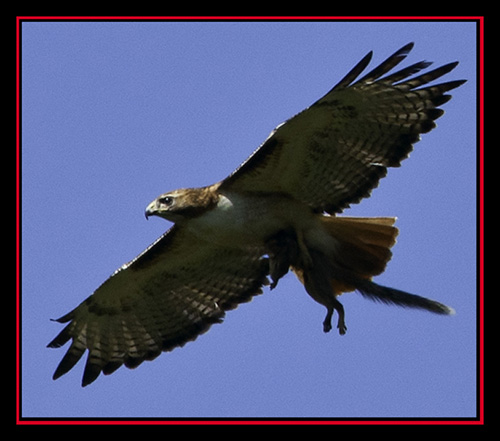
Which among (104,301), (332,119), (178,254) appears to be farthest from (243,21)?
(104,301)

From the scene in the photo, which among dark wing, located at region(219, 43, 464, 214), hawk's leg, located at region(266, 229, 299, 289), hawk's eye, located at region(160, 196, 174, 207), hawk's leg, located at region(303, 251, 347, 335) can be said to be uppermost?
dark wing, located at region(219, 43, 464, 214)

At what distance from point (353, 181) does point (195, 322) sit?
95.5 inches

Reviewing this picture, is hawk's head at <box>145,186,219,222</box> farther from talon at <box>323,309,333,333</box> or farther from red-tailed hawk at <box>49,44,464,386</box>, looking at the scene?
talon at <box>323,309,333,333</box>

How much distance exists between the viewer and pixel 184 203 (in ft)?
38.8

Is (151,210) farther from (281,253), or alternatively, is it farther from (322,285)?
(322,285)

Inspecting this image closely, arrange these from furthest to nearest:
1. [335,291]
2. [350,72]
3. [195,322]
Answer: [195,322]
[335,291]
[350,72]

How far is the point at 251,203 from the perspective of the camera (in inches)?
468

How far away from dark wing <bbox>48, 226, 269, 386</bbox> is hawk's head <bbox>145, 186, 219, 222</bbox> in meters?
0.70

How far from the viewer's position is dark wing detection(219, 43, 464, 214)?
11.5m

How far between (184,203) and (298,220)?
112cm

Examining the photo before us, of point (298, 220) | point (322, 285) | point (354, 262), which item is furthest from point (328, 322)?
point (298, 220)

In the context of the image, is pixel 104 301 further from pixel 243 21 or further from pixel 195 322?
pixel 243 21

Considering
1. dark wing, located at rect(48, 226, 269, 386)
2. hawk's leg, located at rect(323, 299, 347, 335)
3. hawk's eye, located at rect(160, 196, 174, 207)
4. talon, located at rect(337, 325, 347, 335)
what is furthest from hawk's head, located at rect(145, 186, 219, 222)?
talon, located at rect(337, 325, 347, 335)
